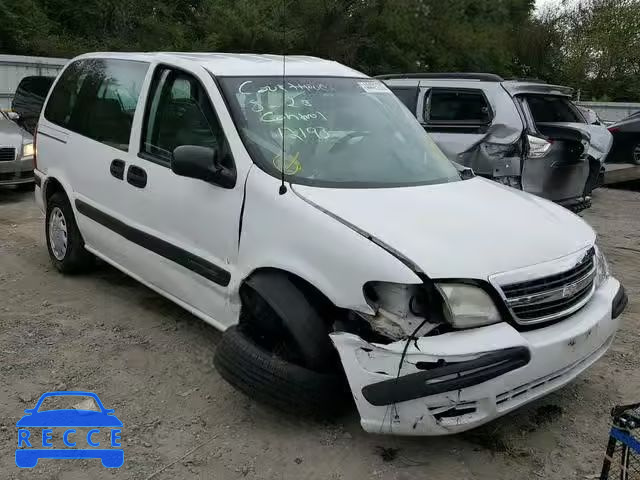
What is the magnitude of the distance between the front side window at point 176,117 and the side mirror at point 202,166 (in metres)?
0.23

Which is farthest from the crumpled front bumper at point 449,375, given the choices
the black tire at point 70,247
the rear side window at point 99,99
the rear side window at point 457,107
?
the rear side window at point 457,107

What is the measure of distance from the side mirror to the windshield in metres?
0.18

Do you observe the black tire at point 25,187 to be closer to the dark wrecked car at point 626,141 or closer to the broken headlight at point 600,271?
the broken headlight at point 600,271

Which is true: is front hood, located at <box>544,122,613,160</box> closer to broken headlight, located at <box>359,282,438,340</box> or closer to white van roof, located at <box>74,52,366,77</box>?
white van roof, located at <box>74,52,366,77</box>

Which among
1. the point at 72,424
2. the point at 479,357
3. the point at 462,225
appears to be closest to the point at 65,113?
the point at 72,424

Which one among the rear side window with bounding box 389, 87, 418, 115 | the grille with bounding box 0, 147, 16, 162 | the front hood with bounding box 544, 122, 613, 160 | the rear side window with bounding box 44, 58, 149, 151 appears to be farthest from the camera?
the grille with bounding box 0, 147, 16, 162

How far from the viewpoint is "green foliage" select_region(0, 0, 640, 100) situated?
24422 millimetres

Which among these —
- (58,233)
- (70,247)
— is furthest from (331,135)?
(58,233)

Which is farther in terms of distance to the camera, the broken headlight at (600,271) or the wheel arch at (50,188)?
the wheel arch at (50,188)

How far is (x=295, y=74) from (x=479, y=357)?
2176mm

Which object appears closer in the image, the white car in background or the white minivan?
the white minivan

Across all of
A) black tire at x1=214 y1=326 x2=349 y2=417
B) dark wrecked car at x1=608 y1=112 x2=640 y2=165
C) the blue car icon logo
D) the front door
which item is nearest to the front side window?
the front door

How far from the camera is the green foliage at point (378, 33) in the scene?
2442 cm

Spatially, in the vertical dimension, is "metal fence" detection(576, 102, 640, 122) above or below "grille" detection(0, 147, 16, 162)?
above
